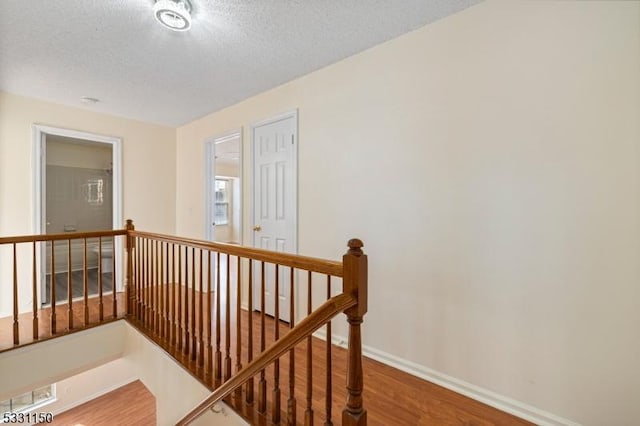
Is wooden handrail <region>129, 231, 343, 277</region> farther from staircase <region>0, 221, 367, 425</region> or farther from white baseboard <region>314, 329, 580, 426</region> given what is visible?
white baseboard <region>314, 329, 580, 426</region>

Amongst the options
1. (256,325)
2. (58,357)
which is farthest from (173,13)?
(58,357)

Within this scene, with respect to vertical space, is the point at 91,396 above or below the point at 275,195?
below

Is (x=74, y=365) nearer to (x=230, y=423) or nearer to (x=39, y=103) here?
(x=230, y=423)

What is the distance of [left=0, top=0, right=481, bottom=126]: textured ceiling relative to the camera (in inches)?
70.1

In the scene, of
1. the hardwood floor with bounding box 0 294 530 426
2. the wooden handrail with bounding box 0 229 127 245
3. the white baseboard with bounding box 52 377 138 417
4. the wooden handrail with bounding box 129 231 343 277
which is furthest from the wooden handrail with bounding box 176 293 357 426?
the white baseboard with bounding box 52 377 138 417

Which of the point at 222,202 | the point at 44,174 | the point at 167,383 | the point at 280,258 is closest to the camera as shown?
the point at 280,258

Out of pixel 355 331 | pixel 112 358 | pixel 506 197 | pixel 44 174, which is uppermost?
pixel 44 174

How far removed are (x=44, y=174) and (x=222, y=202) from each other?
17.5 ft

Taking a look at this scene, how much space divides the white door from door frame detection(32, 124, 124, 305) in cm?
210

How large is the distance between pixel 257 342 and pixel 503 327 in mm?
1879

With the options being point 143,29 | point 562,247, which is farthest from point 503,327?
point 143,29

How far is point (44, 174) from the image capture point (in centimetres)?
330

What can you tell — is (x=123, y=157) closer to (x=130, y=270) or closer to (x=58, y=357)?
(x=130, y=270)

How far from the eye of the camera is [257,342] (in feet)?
8.13
